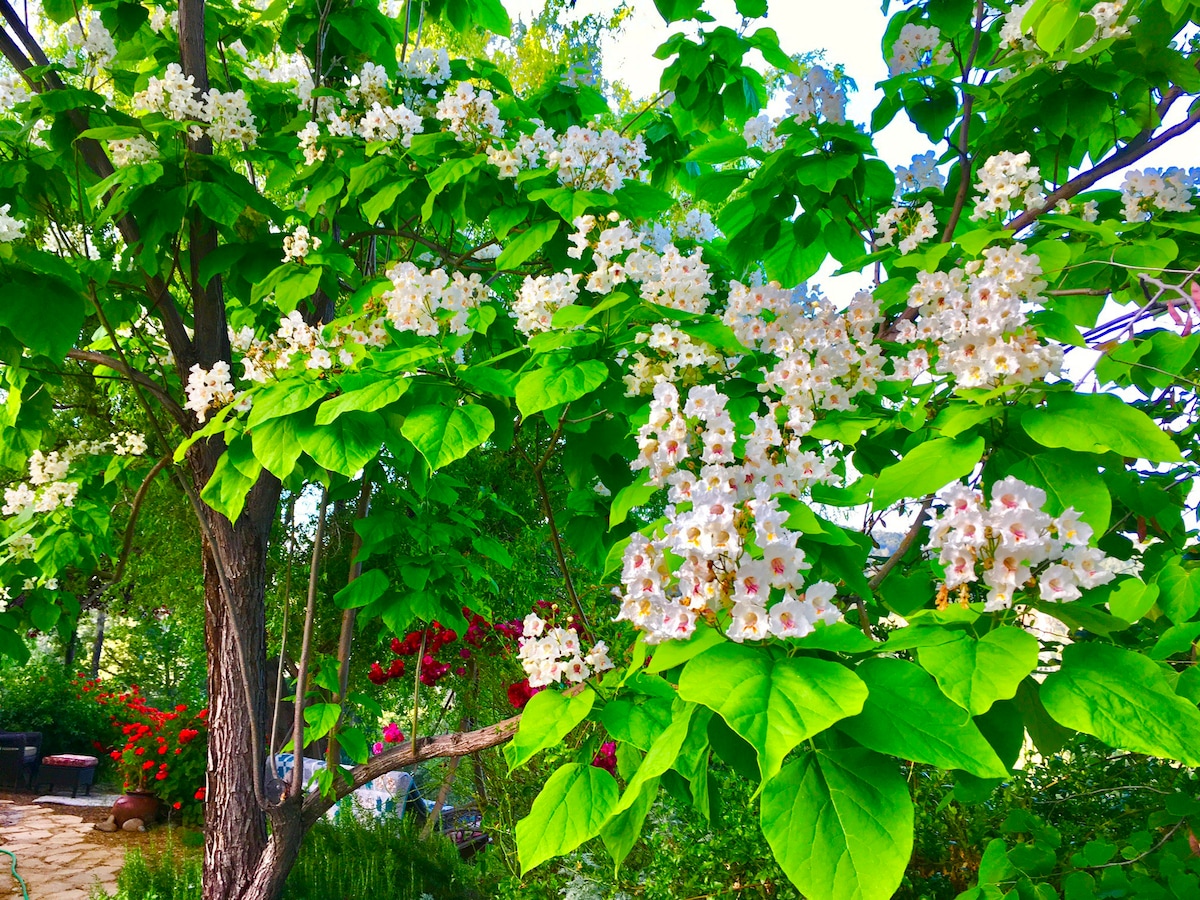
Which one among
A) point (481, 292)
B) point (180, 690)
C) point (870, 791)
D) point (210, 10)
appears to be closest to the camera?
point (870, 791)

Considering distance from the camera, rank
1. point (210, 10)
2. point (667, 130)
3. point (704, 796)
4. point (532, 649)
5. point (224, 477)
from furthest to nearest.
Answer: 1. point (210, 10)
2. point (667, 130)
3. point (224, 477)
4. point (532, 649)
5. point (704, 796)

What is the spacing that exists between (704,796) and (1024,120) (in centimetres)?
154

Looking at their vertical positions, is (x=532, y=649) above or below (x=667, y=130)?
below

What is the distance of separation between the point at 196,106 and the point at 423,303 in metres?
1.33

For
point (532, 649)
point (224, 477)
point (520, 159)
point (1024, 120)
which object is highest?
point (520, 159)

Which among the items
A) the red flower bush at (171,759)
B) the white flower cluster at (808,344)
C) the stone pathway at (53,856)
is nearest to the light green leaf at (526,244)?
the white flower cluster at (808,344)

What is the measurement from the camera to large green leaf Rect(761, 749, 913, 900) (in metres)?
0.62

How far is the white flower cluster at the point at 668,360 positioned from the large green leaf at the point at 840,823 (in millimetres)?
708

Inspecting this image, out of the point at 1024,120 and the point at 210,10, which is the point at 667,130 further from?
the point at 210,10

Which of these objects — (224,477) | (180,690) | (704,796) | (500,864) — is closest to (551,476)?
(500,864)

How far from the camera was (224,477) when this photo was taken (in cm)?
166

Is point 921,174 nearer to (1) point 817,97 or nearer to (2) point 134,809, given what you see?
(1) point 817,97

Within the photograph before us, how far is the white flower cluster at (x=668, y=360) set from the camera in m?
1.29

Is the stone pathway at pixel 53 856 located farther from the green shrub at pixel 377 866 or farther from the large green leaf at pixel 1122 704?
the large green leaf at pixel 1122 704
